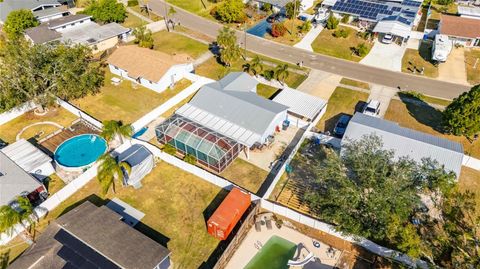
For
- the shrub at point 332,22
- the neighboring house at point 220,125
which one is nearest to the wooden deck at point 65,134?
the neighboring house at point 220,125

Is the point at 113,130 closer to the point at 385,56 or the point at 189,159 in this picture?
the point at 189,159

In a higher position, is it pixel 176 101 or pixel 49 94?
pixel 49 94

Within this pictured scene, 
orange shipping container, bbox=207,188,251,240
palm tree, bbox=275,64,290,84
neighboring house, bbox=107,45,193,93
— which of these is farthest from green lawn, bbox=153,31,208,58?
orange shipping container, bbox=207,188,251,240

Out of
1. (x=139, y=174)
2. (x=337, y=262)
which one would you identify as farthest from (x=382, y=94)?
(x=139, y=174)

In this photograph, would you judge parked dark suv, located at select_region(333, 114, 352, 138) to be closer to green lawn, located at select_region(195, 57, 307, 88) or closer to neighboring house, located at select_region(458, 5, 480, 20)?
green lawn, located at select_region(195, 57, 307, 88)

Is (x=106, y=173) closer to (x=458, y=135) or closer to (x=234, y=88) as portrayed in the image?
(x=234, y=88)

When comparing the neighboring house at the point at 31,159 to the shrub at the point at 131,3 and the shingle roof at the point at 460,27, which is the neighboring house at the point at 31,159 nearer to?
the shrub at the point at 131,3
